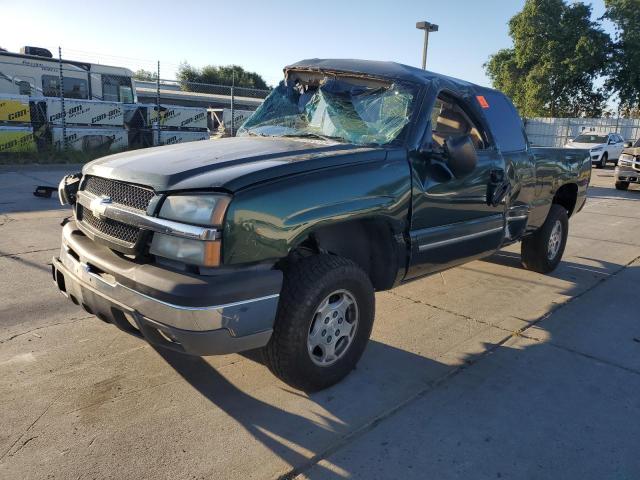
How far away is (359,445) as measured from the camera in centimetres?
275

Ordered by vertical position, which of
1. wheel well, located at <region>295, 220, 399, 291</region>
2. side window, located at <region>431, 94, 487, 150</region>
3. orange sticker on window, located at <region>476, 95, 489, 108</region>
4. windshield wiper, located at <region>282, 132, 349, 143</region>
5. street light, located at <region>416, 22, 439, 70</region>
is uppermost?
street light, located at <region>416, 22, 439, 70</region>

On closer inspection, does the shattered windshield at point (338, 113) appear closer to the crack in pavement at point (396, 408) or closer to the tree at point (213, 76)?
the crack in pavement at point (396, 408)

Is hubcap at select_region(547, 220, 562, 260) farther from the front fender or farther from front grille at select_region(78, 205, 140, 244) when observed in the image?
front grille at select_region(78, 205, 140, 244)

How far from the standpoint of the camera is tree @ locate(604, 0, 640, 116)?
35.0 metres

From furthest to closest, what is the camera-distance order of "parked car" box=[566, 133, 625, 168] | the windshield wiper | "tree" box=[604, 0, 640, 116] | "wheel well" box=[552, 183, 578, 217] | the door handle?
"tree" box=[604, 0, 640, 116] → "parked car" box=[566, 133, 625, 168] → "wheel well" box=[552, 183, 578, 217] → the door handle → the windshield wiper

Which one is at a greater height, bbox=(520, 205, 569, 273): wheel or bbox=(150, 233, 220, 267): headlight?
bbox=(150, 233, 220, 267): headlight

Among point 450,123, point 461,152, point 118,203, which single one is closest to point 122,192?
point 118,203

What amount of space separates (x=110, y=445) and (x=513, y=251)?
5.72 metres

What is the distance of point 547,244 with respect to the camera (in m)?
5.80

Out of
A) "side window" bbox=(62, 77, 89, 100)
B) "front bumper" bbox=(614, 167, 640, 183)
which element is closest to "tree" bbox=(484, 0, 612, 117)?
"front bumper" bbox=(614, 167, 640, 183)

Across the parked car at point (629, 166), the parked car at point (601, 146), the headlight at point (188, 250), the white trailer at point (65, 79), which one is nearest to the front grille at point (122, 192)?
the headlight at point (188, 250)

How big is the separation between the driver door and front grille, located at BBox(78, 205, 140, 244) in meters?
1.79

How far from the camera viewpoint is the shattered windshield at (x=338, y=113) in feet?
12.3

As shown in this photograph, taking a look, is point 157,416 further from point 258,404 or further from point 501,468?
point 501,468
